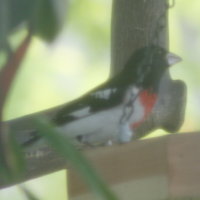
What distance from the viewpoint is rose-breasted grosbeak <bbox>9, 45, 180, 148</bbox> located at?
4.86 feet

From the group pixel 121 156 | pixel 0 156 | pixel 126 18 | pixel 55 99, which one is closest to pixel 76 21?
pixel 55 99

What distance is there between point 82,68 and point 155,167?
1.38m

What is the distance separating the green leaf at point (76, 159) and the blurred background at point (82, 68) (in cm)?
156

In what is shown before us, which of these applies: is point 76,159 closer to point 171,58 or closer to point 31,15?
point 31,15

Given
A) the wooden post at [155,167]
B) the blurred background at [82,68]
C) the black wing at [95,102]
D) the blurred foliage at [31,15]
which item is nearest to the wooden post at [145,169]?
the wooden post at [155,167]

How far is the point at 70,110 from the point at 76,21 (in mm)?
807

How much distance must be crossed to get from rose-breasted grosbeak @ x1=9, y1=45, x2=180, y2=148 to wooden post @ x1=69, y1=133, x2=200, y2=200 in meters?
0.28

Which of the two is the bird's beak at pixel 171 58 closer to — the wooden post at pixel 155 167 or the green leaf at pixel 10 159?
the wooden post at pixel 155 167

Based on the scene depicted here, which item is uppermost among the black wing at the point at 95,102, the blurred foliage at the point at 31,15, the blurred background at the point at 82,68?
the blurred foliage at the point at 31,15

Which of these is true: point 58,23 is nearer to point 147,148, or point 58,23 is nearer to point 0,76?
point 0,76

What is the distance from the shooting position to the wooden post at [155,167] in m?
1.06

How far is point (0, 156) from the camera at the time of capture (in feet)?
2.09

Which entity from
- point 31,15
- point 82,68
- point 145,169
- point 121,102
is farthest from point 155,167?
point 82,68

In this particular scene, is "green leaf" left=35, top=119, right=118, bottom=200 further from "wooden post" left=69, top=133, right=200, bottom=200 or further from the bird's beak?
the bird's beak
